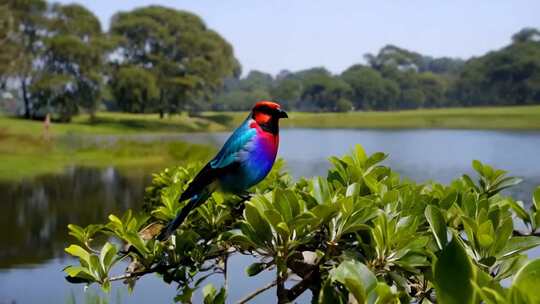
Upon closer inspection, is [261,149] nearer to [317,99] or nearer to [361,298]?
[361,298]

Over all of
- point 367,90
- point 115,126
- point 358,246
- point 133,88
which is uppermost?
point 367,90

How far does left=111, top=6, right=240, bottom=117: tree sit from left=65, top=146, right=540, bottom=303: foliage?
49960 mm

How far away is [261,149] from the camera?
2.14 meters

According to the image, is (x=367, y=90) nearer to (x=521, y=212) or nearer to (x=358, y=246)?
(x=521, y=212)

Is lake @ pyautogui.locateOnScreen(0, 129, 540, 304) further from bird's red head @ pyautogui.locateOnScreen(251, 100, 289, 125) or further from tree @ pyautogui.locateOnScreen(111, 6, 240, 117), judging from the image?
tree @ pyautogui.locateOnScreen(111, 6, 240, 117)

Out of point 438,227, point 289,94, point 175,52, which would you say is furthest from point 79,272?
point 289,94

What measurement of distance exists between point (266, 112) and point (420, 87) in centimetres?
12576

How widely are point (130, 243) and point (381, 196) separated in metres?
0.87

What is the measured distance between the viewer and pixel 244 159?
2098mm

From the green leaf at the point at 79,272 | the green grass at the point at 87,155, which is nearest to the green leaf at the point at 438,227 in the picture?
the green leaf at the point at 79,272

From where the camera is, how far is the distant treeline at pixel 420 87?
9788cm

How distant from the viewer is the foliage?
41.1 inches

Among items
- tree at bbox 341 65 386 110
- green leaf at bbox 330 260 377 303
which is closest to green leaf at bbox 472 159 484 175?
green leaf at bbox 330 260 377 303

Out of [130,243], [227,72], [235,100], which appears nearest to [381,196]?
[130,243]
